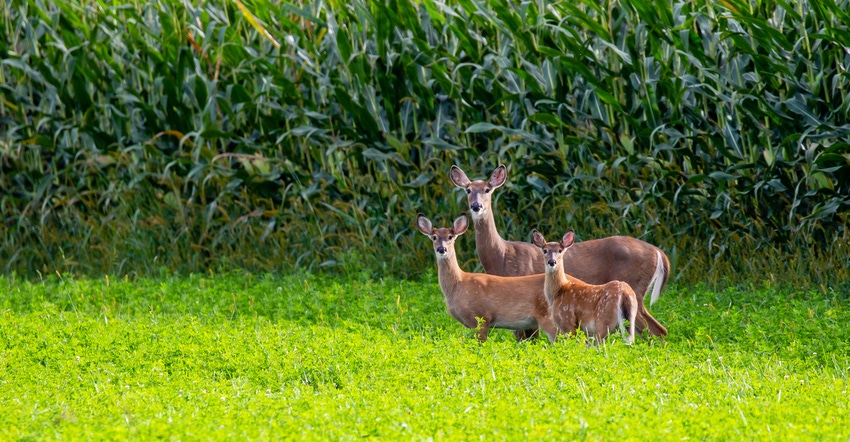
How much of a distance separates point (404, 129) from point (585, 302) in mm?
3946

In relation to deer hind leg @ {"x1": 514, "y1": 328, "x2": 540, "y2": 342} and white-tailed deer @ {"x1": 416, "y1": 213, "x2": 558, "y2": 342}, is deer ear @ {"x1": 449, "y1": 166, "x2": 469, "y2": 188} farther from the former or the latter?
deer hind leg @ {"x1": 514, "y1": 328, "x2": 540, "y2": 342}

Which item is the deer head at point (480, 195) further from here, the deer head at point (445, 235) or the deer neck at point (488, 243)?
the deer head at point (445, 235)

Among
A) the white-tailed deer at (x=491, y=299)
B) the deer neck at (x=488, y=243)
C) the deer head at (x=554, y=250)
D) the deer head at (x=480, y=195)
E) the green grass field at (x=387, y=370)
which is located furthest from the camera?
the deer neck at (x=488, y=243)

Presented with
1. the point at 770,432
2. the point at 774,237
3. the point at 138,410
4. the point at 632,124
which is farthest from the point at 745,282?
the point at 138,410

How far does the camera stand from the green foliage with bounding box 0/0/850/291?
939 cm

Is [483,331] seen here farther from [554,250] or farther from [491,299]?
[554,250]

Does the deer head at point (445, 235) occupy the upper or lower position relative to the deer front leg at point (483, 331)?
upper

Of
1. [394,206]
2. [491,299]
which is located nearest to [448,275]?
[491,299]

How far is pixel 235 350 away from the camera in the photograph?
709 centimetres

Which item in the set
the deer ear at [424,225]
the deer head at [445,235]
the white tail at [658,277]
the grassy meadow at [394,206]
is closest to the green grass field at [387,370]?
the grassy meadow at [394,206]

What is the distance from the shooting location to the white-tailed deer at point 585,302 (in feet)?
23.3

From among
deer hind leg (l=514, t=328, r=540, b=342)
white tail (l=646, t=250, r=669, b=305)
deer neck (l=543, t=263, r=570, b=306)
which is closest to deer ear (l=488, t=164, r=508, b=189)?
deer hind leg (l=514, t=328, r=540, b=342)

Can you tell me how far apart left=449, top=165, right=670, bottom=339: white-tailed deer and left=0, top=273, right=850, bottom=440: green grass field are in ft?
0.88

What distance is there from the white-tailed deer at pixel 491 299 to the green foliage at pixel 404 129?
6.93 ft
